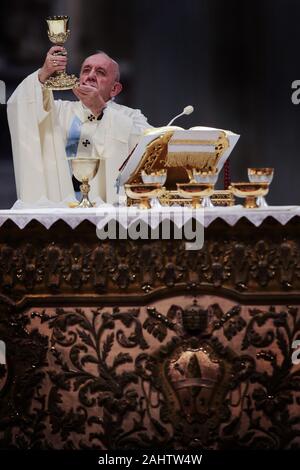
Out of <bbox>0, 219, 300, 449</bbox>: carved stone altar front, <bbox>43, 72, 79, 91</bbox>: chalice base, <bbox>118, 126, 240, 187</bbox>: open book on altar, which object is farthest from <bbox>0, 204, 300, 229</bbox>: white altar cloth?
<bbox>43, 72, 79, 91</bbox>: chalice base

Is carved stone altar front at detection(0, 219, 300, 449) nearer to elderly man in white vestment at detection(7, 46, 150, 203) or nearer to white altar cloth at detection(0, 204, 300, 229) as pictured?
white altar cloth at detection(0, 204, 300, 229)

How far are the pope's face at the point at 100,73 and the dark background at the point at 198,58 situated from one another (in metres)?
1.03

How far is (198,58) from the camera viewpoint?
21.3 ft

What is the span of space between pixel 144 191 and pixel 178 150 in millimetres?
288

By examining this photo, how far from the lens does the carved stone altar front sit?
12.7 feet

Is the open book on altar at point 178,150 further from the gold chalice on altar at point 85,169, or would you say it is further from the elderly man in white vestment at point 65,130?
the elderly man in white vestment at point 65,130

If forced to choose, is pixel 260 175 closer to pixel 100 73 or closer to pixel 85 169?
pixel 85 169

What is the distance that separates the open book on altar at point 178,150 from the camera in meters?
4.15

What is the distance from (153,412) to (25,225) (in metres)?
0.76

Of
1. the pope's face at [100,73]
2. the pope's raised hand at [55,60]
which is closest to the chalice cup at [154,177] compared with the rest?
the pope's raised hand at [55,60]

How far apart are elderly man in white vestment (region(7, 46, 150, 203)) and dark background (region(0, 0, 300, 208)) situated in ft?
3.17

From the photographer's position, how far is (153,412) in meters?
3.88
